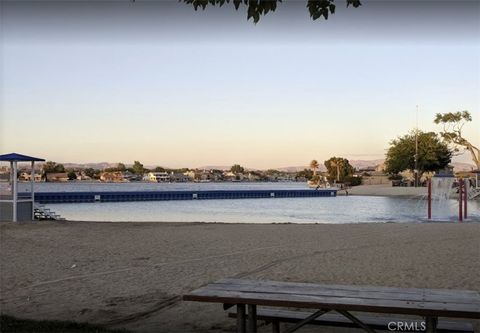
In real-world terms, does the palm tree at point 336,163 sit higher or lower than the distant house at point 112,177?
higher

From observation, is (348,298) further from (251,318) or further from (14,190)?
(14,190)

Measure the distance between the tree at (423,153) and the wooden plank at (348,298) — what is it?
7208cm

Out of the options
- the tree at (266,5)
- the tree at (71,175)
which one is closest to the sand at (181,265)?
the tree at (266,5)

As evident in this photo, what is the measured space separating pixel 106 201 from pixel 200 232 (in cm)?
3577

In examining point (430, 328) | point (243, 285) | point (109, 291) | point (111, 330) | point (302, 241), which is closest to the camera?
point (430, 328)

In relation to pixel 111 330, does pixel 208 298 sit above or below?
above

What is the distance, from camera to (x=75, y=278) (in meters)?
8.55

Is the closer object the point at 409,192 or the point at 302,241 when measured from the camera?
the point at 302,241

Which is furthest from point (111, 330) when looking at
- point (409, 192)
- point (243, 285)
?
point (409, 192)

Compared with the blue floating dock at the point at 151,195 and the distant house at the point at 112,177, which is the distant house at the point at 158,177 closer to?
the distant house at the point at 112,177

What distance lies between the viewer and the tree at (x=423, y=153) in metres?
73.4

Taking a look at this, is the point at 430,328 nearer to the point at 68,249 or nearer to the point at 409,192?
the point at 68,249

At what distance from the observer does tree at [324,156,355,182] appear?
116 meters

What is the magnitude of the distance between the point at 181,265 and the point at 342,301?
615 centimetres
